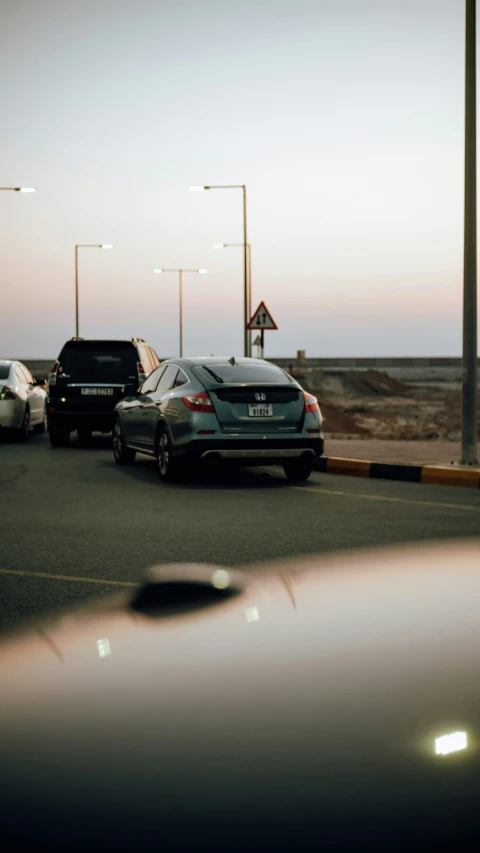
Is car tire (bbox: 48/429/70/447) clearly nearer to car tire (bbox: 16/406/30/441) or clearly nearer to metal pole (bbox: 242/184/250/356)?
car tire (bbox: 16/406/30/441)

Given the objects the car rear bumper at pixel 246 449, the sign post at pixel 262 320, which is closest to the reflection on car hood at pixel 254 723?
the car rear bumper at pixel 246 449

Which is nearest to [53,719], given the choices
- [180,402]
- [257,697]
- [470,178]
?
[257,697]

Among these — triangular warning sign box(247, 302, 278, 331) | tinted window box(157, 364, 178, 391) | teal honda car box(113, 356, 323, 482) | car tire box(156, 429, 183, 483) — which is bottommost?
car tire box(156, 429, 183, 483)

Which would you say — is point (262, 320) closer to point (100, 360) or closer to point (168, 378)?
point (100, 360)

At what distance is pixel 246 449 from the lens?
1248cm

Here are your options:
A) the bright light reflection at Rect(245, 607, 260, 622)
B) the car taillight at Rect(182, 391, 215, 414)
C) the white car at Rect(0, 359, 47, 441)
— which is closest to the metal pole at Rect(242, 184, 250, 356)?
the white car at Rect(0, 359, 47, 441)

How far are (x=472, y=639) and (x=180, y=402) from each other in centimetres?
1111

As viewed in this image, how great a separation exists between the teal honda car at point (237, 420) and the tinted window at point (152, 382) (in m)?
1.04

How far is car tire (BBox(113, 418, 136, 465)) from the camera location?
1548cm

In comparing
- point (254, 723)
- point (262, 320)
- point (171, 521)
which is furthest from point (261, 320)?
point (254, 723)

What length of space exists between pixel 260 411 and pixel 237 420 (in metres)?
0.29

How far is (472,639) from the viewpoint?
6.18 feet

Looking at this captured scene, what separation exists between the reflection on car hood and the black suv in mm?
16900

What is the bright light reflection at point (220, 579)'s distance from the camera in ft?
8.54
